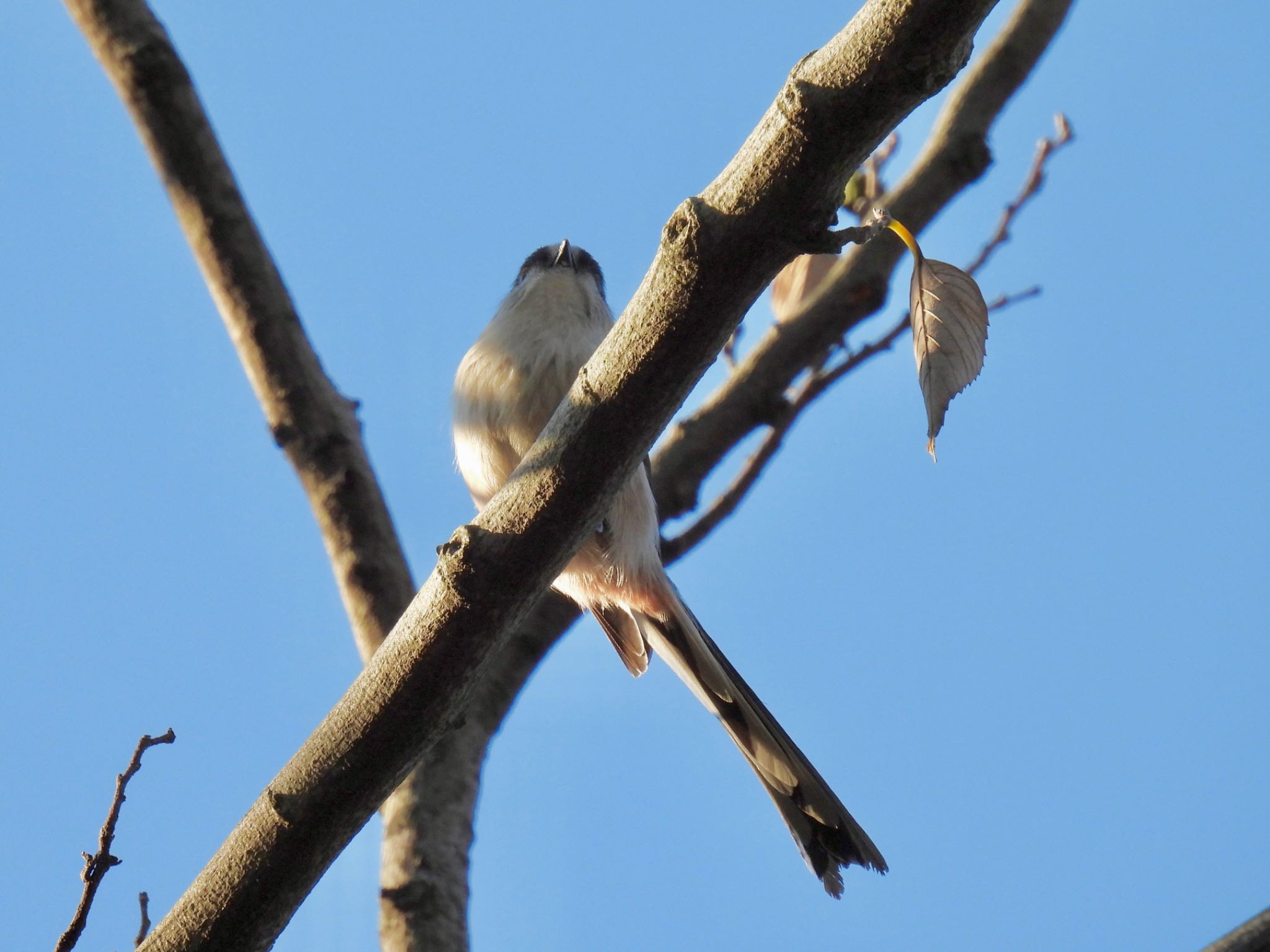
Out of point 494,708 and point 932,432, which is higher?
point 494,708

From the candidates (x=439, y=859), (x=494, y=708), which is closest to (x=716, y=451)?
(x=494, y=708)

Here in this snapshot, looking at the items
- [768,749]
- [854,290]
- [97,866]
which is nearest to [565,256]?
[854,290]

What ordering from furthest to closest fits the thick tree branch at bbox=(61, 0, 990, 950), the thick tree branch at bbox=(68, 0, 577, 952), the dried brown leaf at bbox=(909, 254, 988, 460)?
the thick tree branch at bbox=(68, 0, 577, 952), the dried brown leaf at bbox=(909, 254, 988, 460), the thick tree branch at bbox=(61, 0, 990, 950)

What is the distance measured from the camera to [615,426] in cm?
185

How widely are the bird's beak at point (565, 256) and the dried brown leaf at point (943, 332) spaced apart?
2366mm

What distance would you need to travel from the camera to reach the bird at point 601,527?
3227mm

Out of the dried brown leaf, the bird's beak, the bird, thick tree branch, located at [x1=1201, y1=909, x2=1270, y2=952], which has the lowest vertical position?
thick tree branch, located at [x1=1201, y1=909, x2=1270, y2=952]

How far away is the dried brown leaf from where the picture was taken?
1774mm

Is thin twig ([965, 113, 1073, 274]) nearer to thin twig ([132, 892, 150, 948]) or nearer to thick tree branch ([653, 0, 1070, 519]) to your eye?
thick tree branch ([653, 0, 1070, 519])

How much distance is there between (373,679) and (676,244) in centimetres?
88

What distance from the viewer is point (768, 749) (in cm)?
317

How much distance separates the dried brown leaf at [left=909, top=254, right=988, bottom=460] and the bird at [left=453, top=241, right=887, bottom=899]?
1.40m

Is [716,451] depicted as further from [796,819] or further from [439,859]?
[439,859]

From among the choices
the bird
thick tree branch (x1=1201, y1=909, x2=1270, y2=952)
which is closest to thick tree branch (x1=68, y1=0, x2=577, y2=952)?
the bird
